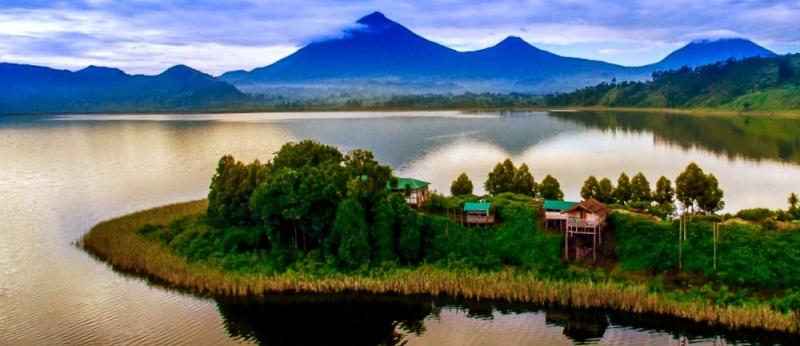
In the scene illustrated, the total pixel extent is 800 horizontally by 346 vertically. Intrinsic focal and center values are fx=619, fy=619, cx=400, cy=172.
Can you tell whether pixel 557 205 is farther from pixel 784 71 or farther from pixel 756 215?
pixel 784 71

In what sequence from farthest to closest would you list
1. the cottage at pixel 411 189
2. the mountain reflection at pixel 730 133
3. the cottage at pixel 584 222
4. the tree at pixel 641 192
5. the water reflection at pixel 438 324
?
the mountain reflection at pixel 730 133 → the tree at pixel 641 192 → the cottage at pixel 411 189 → the cottage at pixel 584 222 → the water reflection at pixel 438 324

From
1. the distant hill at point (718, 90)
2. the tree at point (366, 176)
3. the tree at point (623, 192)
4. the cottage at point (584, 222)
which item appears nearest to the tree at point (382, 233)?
the tree at point (366, 176)

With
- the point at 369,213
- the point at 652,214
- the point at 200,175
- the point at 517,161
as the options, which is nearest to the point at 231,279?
the point at 369,213

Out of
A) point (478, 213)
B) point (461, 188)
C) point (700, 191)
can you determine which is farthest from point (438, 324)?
point (700, 191)

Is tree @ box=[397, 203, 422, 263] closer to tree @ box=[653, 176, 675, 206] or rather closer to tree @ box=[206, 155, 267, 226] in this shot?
tree @ box=[206, 155, 267, 226]

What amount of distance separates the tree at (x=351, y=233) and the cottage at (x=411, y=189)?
4110mm

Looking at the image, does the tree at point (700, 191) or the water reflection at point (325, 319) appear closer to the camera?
the water reflection at point (325, 319)

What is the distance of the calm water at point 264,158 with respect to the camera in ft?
65.3

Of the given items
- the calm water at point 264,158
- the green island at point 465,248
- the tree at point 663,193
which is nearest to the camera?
the calm water at point 264,158

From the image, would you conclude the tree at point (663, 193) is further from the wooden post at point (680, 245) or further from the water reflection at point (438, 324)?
the water reflection at point (438, 324)

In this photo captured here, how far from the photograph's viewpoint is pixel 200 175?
167 ft

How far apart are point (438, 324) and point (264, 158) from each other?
44.3 meters

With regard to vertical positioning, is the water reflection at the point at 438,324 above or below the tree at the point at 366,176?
below

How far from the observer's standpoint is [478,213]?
86.3 feet
